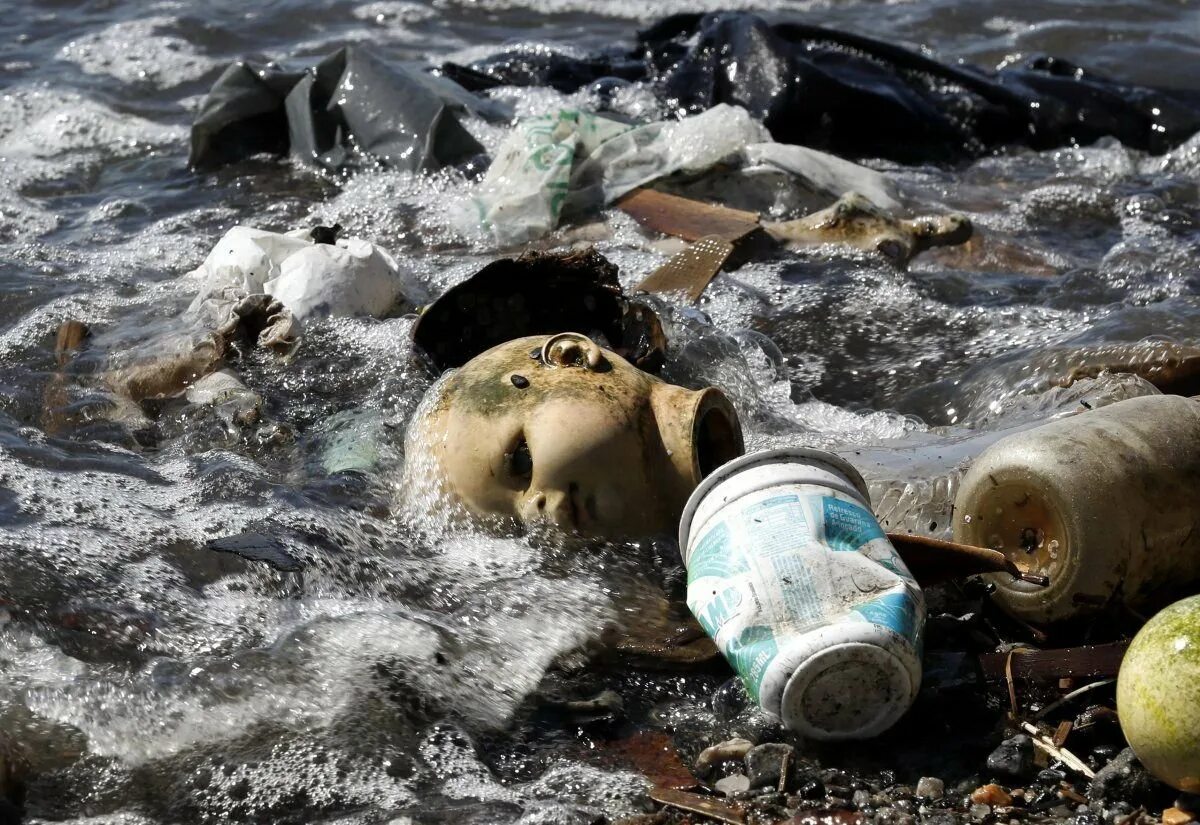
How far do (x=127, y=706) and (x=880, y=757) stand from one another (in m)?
1.41

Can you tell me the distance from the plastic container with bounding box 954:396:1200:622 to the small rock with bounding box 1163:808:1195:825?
0.51 m

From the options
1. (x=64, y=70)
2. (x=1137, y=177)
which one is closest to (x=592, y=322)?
(x=1137, y=177)

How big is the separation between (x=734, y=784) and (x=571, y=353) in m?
1.14

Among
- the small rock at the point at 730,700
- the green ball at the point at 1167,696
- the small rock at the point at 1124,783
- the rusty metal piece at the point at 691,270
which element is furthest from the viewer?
the rusty metal piece at the point at 691,270

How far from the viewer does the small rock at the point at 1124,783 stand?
2270 millimetres

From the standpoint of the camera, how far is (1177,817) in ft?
7.10

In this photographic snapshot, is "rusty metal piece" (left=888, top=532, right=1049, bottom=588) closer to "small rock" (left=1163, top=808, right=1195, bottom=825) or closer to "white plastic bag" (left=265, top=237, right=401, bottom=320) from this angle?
"small rock" (left=1163, top=808, right=1195, bottom=825)

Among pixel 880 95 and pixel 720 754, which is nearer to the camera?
pixel 720 754

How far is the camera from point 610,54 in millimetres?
7789

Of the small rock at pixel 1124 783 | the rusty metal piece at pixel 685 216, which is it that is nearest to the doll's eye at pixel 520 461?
the small rock at pixel 1124 783

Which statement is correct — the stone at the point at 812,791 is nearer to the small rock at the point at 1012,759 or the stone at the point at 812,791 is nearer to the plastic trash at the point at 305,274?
the small rock at the point at 1012,759

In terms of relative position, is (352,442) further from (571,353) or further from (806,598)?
(806,598)

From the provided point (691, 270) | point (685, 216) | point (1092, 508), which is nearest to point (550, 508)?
point (1092, 508)

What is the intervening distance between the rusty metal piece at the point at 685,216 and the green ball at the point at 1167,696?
9.92 feet
